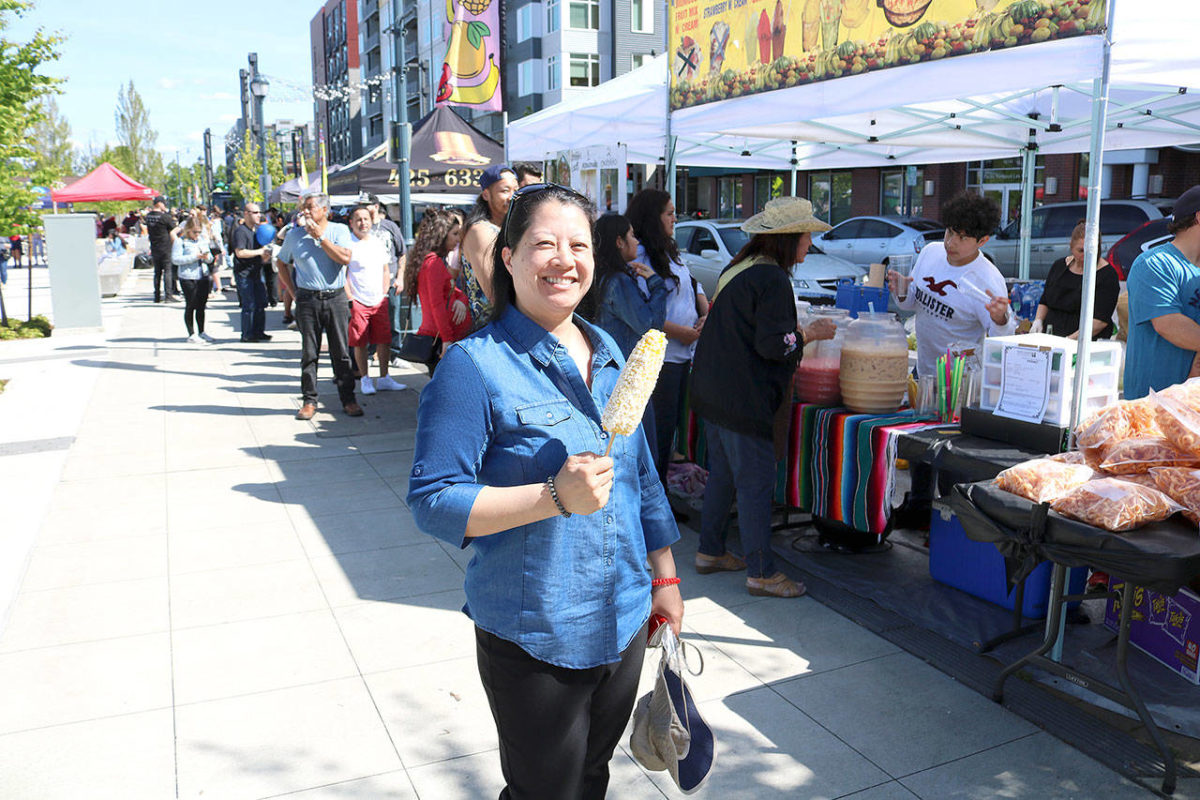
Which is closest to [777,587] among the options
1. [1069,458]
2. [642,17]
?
[1069,458]

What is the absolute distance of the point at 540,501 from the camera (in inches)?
71.1

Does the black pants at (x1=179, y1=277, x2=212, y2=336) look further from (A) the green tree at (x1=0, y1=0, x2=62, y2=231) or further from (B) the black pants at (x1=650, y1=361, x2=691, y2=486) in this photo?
(B) the black pants at (x1=650, y1=361, x2=691, y2=486)

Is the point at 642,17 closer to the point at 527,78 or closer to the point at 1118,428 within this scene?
the point at 527,78

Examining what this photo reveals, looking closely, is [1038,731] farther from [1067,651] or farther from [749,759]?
[749,759]

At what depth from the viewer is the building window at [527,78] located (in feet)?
149

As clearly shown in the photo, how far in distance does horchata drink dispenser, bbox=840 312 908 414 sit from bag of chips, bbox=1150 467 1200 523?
1.61m

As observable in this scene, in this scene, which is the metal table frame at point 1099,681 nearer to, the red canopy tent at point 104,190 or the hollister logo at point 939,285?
the hollister logo at point 939,285

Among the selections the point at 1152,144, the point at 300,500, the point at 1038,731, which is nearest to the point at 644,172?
the point at 1152,144

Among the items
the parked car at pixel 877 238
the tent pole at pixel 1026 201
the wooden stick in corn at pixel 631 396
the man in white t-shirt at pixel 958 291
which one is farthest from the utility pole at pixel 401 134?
the parked car at pixel 877 238

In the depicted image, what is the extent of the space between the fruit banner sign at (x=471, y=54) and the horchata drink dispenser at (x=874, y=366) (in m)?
6.50

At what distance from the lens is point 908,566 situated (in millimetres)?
5137

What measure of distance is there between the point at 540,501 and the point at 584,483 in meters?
0.11

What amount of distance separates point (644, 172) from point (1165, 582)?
36.5 meters

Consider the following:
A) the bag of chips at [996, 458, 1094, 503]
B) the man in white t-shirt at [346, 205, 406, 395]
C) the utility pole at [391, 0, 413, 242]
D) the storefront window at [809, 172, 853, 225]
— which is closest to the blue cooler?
the bag of chips at [996, 458, 1094, 503]
